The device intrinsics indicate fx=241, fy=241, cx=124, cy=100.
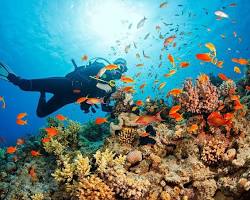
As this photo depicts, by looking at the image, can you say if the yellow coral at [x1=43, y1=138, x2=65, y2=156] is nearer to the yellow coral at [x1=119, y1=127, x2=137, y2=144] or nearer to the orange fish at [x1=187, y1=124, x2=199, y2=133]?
the yellow coral at [x1=119, y1=127, x2=137, y2=144]

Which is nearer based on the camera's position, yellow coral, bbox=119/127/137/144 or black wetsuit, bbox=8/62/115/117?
yellow coral, bbox=119/127/137/144

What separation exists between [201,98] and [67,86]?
5448 mm

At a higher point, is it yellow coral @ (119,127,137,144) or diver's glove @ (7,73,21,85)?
diver's glove @ (7,73,21,85)

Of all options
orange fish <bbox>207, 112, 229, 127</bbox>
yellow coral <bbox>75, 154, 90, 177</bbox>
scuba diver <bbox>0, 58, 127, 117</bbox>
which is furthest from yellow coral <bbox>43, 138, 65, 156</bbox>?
orange fish <bbox>207, 112, 229, 127</bbox>

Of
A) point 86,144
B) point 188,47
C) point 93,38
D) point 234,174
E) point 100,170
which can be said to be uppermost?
point 93,38

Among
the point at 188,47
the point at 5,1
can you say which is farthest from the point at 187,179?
the point at 188,47

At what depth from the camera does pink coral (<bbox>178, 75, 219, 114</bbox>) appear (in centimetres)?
560

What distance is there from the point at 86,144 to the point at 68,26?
33.4 m

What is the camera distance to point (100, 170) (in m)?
4.32

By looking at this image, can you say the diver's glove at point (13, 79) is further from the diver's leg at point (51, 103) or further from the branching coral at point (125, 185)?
the branching coral at point (125, 185)

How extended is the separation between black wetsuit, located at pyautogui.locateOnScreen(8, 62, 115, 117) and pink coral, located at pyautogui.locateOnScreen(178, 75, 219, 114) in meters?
3.43

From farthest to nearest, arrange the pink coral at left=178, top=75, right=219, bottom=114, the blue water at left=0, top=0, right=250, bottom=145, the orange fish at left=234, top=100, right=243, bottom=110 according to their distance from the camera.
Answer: the blue water at left=0, top=0, right=250, bottom=145 → the pink coral at left=178, top=75, right=219, bottom=114 → the orange fish at left=234, top=100, right=243, bottom=110

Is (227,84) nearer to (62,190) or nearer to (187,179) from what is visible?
(187,179)

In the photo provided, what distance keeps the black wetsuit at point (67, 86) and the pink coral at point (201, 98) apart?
11.3ft
